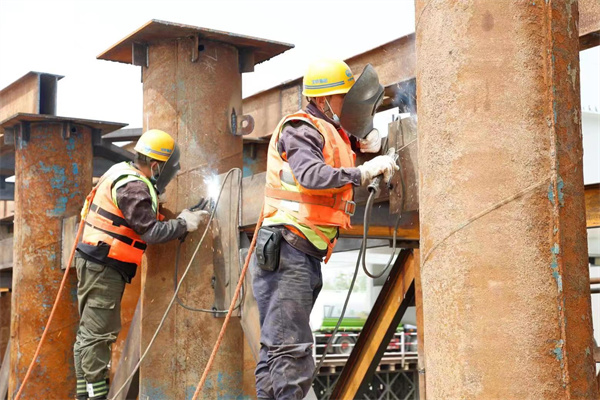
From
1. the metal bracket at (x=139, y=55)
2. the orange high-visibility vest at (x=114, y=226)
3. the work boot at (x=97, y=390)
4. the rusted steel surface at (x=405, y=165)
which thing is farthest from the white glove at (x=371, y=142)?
the work boot at (x=97, y=390)

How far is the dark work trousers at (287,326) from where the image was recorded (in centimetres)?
416

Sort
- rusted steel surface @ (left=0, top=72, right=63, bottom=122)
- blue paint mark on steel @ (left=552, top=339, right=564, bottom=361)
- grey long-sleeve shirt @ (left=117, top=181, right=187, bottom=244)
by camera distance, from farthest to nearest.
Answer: rusted steel surface @ (left=0, top=72, right=63, bottom=122), grey long-sleeve shirt @ (left=117, top=181, right=187, bottom=244), blue paint mark on steel @ (left=552, top=339, right=564, bottom=361)

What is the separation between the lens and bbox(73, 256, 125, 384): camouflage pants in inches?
254

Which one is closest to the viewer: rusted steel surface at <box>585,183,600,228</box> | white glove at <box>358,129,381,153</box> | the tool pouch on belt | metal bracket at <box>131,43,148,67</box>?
the tool pouch on belt

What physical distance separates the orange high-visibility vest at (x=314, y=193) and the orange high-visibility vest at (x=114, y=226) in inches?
85.5

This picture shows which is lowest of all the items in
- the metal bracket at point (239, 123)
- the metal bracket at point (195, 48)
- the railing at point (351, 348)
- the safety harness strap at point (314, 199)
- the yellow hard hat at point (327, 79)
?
the railing at point (351, 348)

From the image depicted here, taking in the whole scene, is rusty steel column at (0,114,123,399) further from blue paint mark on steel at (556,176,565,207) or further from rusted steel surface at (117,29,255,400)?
blue paint mark on steel at (556,176,565,207)

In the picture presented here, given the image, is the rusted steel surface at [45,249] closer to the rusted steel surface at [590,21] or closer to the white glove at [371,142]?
the white glove at [371,142]

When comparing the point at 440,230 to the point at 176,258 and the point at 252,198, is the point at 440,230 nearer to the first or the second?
the point at 252,198

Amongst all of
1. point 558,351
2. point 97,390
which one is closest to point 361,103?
point 558,351

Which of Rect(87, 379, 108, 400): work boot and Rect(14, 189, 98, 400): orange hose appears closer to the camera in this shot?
Rect(87, 379, 108, 400): work boot

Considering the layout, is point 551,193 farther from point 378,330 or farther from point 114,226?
point 378,330

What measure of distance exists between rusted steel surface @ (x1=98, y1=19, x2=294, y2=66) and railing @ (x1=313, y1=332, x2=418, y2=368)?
2285 centimetres

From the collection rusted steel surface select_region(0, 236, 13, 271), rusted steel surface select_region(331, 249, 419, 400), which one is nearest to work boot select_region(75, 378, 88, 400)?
rusted steel surface select_region(331, 249, 419, 400)
